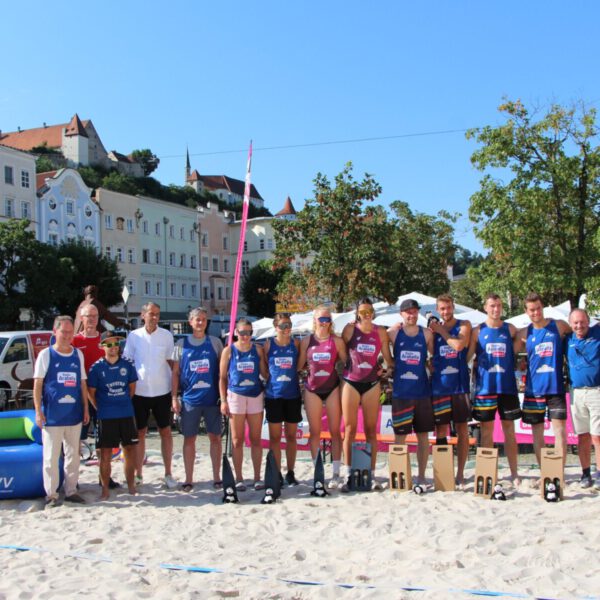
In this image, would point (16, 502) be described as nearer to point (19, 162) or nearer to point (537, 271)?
point (537, 271)

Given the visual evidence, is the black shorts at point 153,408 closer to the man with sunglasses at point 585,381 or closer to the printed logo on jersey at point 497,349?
the printed logo on jersey at point 497,349

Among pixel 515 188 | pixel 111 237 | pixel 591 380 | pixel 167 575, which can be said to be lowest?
pixel 167 575

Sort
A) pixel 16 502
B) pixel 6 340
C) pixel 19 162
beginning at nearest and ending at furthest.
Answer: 1. pixel 16 502
2. pixel 6 340
3. pixel 19 162

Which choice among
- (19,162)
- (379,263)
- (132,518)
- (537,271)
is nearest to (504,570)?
(132,518)

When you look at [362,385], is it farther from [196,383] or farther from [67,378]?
[67,378]

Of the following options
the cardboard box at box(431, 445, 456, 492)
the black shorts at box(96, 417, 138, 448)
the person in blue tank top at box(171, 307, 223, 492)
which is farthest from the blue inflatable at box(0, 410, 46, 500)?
the cardboard box at box(431, 445, 456, 492)

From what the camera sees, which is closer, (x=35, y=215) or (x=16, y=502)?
(x=16, y=502)

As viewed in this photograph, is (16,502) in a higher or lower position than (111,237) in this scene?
lower

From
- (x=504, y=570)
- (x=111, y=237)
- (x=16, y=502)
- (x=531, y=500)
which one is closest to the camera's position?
(x=504, y=570)

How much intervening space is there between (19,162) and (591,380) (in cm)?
4239

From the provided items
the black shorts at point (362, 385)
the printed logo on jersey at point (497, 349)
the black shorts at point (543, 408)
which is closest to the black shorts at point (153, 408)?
the black shorts at point (362, 385)

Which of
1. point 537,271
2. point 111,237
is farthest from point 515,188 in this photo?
point 111,237

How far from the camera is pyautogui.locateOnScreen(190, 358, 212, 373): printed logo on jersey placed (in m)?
6.84

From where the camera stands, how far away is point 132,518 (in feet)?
19.4
